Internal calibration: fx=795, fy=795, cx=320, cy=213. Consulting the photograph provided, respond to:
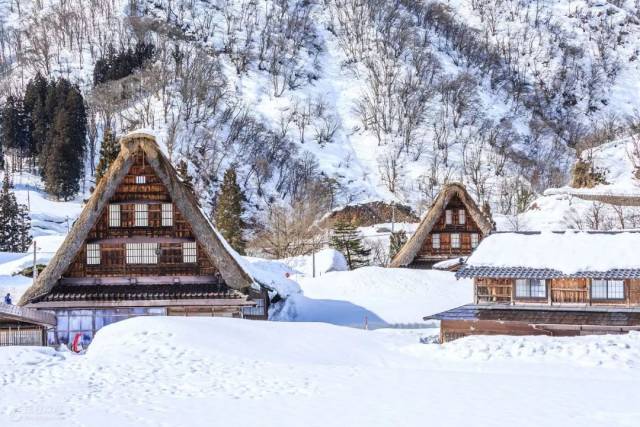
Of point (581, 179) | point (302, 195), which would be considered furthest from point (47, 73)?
point (581, 179)

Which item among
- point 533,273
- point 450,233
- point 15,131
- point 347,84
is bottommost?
point 533,273

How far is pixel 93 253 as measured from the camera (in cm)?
2827

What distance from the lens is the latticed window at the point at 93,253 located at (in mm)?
28234

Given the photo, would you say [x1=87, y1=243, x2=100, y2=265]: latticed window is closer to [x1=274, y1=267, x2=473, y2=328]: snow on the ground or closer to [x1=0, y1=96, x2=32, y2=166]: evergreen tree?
[x1=274, y1=267, x2=473, y2=328]: snow on the ground

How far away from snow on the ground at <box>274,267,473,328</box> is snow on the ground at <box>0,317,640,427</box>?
11875 mm

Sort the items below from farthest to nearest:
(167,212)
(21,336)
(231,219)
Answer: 1. (231,219)
2. (167,212)
3. (21,336)

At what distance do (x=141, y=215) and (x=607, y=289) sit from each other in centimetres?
1627

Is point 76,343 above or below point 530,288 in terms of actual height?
below

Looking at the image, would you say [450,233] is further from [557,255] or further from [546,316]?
[546,316]

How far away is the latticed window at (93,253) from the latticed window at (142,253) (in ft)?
3.44

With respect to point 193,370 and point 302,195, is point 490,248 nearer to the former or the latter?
point 193,370

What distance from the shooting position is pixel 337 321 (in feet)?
110

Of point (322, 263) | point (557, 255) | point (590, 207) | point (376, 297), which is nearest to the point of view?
point (557, 255)

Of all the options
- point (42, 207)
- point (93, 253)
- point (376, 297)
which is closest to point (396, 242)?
point (376, 297)
